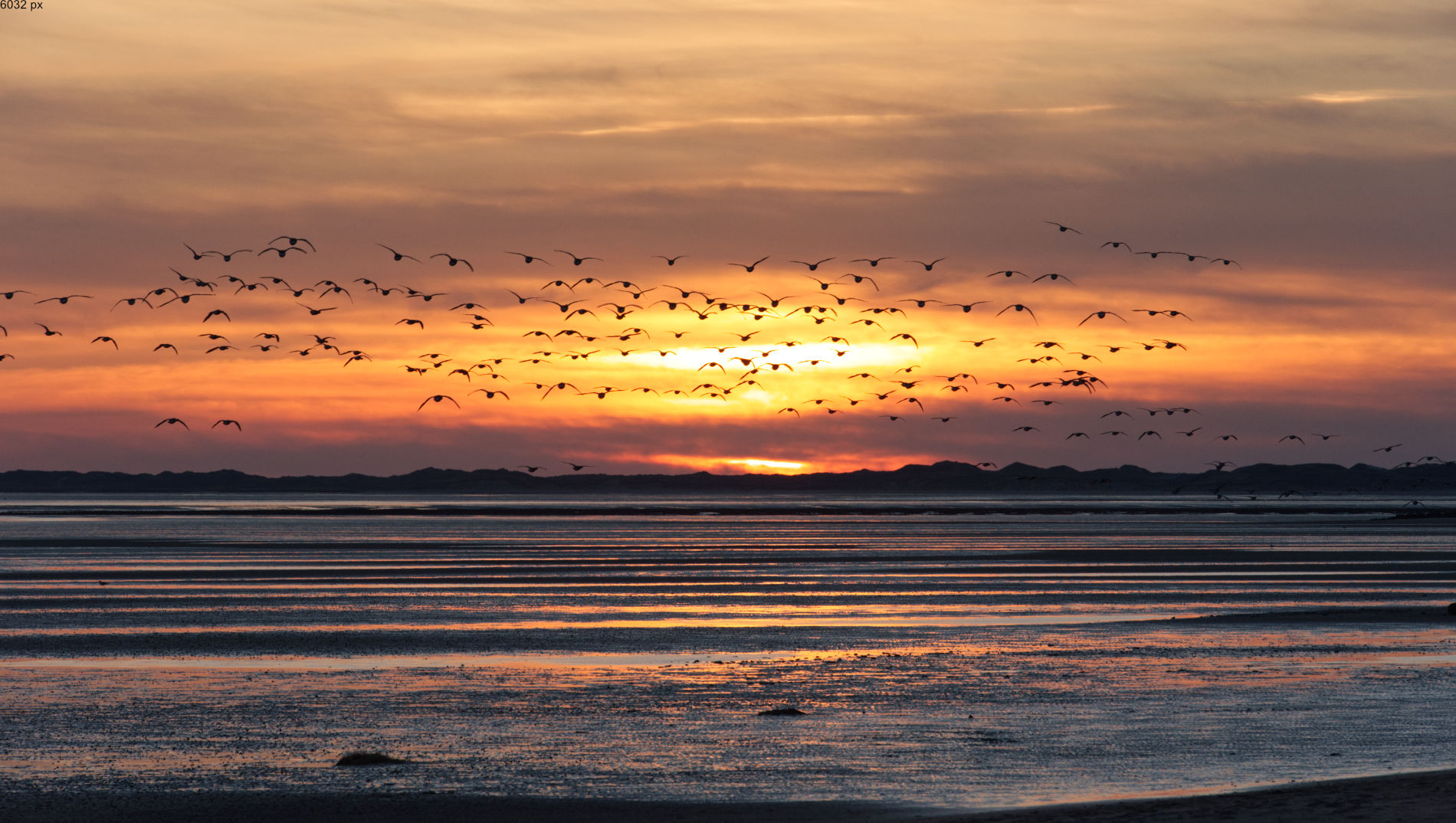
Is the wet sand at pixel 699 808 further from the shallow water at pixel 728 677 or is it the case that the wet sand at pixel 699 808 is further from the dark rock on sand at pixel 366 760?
the dark rock on sand at pixel 366 760

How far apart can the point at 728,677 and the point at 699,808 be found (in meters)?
9.50

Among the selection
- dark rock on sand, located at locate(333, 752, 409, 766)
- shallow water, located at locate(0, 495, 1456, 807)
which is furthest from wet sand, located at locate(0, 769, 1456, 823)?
dark rock on sand, located at locate(333, 752, 409, 766)

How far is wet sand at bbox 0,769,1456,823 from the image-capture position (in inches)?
560

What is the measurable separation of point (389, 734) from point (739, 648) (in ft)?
35.0

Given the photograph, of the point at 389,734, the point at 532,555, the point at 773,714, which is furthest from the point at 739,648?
the point at 532,555

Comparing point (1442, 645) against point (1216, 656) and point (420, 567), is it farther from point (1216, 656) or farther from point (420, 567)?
point (420, 567)

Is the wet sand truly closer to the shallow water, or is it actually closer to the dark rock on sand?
the shallow water

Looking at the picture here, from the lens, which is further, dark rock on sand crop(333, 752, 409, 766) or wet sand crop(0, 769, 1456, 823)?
dark rock on sand crop(333, 752, 409, 766)

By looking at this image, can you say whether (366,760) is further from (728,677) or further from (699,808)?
(728,677)

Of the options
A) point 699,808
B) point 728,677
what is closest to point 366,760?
point 699,808

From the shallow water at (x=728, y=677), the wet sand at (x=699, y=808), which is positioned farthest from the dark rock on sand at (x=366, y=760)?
the wet sand at (x=699, y=808)

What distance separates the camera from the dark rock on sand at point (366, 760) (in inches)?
682

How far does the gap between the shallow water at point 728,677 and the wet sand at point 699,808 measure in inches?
22.7

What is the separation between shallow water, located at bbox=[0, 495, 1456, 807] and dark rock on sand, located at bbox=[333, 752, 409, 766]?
1.11ft
